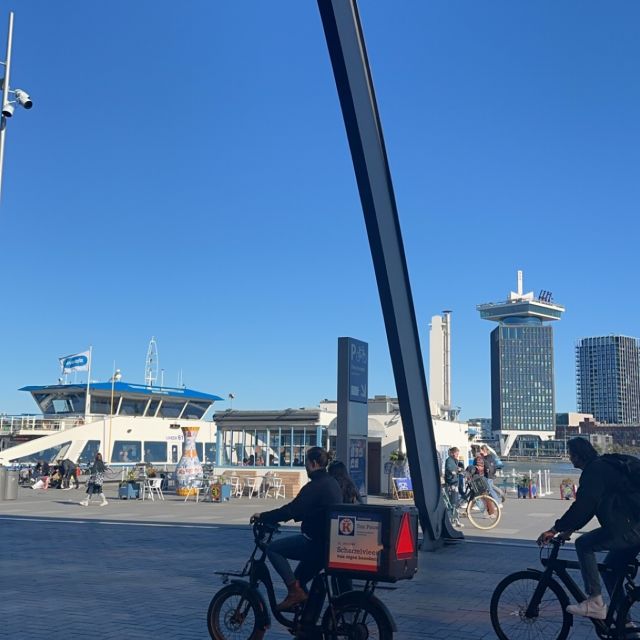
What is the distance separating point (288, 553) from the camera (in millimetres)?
5809

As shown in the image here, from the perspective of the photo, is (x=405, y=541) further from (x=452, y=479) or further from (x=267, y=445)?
(x=267, y=445)

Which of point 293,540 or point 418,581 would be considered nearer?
point 293,540

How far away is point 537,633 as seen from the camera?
20.0ft

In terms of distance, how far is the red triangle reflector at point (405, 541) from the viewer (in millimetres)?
5457

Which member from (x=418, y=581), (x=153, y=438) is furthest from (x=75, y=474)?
(x=418, y=581)

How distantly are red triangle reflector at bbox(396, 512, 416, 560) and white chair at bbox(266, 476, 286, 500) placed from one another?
19.2 meters

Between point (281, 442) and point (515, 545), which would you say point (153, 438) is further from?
point (515, 545)

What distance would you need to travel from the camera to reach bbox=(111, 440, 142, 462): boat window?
44.8 m

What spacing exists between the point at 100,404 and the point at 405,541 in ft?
154

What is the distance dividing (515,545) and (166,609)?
288 inches

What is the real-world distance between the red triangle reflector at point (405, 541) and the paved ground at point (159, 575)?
51.3 inches

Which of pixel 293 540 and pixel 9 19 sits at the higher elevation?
pixel 9 19

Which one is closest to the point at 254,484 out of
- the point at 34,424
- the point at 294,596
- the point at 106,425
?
the point at 294,596

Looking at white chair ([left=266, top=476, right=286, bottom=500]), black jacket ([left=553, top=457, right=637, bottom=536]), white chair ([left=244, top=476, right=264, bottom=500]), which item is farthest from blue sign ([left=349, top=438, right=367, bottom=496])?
white chair ([left=244, top=476, right=264, bottom=500])
